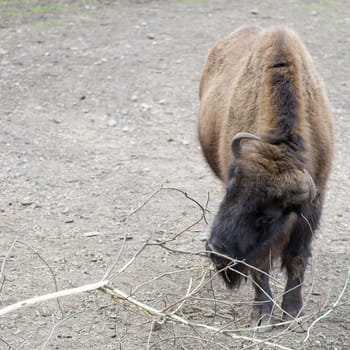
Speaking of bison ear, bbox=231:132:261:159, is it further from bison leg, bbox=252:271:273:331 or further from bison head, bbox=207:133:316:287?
bison leg, bbox=252:271:273:331

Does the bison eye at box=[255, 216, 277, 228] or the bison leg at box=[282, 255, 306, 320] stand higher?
the bison eye at box=[255, 216, 277, 228]

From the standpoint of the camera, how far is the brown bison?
4.54 m

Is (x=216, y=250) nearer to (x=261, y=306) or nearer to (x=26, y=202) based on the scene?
(x=261, y=306)

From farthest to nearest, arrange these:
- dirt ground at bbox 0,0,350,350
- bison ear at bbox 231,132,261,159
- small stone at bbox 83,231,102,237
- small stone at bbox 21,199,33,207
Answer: small stone at bbox 21,199,33,207, small stone at bbox 83,231,102,237, dirt ground at bbox 0,0,350,350, bison ear at bbox 231,132,261,159

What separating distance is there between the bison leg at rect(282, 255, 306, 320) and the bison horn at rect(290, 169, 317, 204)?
559mm

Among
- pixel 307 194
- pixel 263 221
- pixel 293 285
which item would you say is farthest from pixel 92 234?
pixel 307 194

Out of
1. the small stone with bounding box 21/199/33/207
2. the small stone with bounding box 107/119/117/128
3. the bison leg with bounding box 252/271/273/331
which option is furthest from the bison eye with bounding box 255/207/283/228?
the small stone with bounding box 107/119/117/128

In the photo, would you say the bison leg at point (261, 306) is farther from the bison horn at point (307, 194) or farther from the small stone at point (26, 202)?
the small stone at point (26, 202)

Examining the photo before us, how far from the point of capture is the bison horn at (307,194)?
457 centimetres

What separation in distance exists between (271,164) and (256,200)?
0.75 feet

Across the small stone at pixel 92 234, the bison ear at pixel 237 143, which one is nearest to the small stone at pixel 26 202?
the small stone at pixel 92 234

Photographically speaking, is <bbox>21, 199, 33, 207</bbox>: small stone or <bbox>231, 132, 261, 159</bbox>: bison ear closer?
<bbox>231, 132, 261, 159</bbox>: bison ear

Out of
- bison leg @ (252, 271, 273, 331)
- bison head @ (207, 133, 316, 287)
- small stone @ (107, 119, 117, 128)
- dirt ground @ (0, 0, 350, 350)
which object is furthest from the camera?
small stone @ (107, 119, 117, 128)

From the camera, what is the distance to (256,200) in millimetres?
4508
